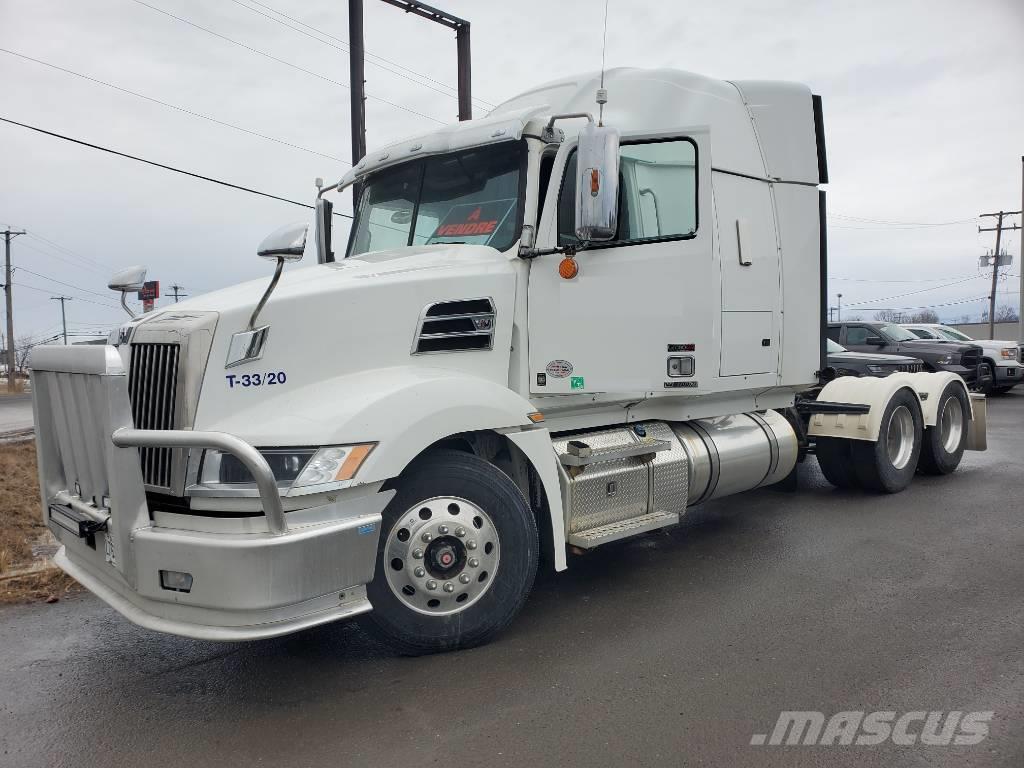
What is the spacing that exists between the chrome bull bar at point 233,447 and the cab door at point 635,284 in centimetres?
195

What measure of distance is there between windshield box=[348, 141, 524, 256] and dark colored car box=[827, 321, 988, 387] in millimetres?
14052

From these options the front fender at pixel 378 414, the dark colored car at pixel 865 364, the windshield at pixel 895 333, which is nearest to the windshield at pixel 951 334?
the windshield at pixel 895 333

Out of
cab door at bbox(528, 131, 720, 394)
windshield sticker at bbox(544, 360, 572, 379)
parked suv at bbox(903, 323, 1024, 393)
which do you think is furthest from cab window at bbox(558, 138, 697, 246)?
parked suv at bbox(903, 323, 1024, 393)

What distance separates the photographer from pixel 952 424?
8.92 m

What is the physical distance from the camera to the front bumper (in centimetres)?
331

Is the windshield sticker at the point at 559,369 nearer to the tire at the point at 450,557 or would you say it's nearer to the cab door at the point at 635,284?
the cab door at the point at 635,284

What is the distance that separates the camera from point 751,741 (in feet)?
10.5

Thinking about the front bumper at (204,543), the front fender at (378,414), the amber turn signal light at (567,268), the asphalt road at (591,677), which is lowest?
the asphalt road at (591,677)

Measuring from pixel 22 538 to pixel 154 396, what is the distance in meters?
3.48

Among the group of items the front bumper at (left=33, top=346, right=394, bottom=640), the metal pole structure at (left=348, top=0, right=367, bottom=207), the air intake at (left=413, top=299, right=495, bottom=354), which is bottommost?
the front bumper at (left=33, top=346, right=394, bottom=640)

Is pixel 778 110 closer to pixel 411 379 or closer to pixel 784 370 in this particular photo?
pixel 784 370

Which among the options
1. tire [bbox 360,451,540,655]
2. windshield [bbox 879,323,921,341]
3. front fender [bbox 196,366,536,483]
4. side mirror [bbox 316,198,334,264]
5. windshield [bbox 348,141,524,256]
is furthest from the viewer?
windshield [bbox 879,323,921,341]

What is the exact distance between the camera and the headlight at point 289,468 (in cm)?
349

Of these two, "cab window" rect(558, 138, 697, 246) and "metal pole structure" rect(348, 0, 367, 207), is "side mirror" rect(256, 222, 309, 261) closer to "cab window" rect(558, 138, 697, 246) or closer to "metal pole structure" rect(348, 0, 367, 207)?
"cab window" rect(558, 138, 697, 246)
